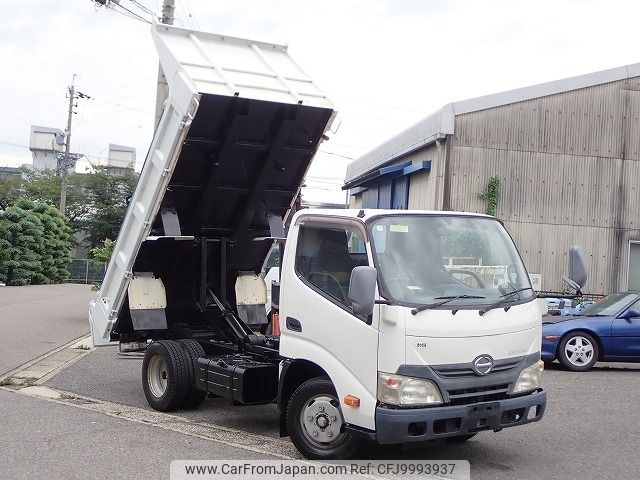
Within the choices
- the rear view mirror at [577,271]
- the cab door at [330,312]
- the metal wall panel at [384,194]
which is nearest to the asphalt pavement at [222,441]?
the cab door at [330,312]

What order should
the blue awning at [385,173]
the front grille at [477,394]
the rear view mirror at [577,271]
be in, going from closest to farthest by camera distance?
the front grille at [477,394], the rear view mirror at [577,271], the blue awning at [385,173]

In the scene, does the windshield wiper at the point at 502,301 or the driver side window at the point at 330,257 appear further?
the driver side window at the point at 330,257

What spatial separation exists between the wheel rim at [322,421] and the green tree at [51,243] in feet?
115

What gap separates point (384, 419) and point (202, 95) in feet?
12.7

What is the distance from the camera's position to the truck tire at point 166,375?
28.1 feet

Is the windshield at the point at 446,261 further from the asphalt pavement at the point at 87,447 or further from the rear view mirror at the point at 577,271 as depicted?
the asphalt pavement at the point at 87,447

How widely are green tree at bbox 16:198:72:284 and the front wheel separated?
3183cm

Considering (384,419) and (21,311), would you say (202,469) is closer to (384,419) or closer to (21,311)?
(384,419)

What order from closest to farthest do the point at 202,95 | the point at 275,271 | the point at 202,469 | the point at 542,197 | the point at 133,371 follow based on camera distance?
the point at 202,469 < the point at 202,95 < the point at 275,271 < the point at 133,371 < the point at 542,197

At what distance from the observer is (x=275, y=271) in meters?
10.8

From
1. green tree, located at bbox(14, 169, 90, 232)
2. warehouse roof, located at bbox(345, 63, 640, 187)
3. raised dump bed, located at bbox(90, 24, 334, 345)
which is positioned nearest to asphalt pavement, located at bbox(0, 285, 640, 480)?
raised dump bed, located at bbox(90, 24, 334, 345)

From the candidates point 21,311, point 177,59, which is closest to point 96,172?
point 21,311

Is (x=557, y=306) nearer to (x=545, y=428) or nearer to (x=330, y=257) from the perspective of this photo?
(x=545, y=428)

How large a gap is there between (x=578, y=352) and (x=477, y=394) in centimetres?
711
